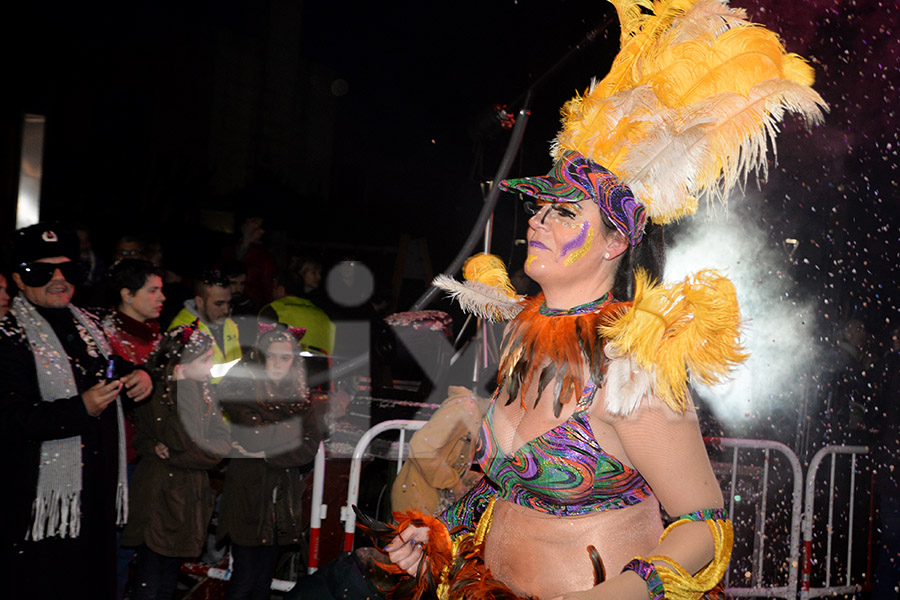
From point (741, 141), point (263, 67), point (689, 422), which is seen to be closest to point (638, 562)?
point (689, 422)

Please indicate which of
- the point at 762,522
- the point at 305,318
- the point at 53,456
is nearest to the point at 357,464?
the point at 53,456

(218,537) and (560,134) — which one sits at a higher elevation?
(560,134)

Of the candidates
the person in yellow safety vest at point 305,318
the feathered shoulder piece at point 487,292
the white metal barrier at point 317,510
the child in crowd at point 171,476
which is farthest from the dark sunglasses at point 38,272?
the feathered shoulder piece at point 487,292

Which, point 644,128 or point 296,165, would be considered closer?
point 644,128

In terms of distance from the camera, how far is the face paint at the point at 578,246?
2035 mm

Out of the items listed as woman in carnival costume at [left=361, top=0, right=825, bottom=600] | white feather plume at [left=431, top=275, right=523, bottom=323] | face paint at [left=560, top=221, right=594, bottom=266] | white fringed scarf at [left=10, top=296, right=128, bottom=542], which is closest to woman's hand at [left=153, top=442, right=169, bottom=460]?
white fringed scarf at [left=10, top=296, right=128, bottom=542]

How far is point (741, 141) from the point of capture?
1.91 m

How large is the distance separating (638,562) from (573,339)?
22.3 inches

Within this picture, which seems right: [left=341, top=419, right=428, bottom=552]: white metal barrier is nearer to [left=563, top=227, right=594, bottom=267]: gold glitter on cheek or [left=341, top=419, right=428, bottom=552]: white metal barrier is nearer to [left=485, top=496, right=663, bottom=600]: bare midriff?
[left=485, top=496, right=663, bottom=600]: bare midriff

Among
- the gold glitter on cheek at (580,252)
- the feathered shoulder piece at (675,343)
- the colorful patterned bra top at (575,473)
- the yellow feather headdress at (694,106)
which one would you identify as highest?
the yellow feather headdress at (694,106)

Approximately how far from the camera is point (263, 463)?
413 cm

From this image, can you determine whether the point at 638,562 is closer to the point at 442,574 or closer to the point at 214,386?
the point at 442,574

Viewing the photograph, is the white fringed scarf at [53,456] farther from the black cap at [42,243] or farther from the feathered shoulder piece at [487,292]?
the feathered shoulder piece at [487,292]

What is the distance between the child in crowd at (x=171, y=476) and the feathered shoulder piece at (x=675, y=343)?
2819mm
